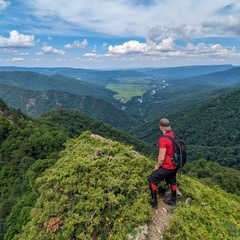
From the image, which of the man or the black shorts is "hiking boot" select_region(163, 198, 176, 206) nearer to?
the man

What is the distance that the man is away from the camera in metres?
7.80

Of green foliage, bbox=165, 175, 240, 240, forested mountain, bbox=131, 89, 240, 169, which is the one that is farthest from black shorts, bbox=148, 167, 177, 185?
forested mountain, bbox=131, 89, 240, 169

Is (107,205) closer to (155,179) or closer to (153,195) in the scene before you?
(153,195)

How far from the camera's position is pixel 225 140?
453ft

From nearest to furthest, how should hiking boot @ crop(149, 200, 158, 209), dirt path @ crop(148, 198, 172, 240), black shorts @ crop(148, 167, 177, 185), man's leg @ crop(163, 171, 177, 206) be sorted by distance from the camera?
dirt path @ crop(148, 198, 172, 240)
black shorts @ crop(148, 167, 177, 185)
hiking boot @ crop(149, 200, 158, 209)
man's leg @ crop(163, 171, 177, 206)

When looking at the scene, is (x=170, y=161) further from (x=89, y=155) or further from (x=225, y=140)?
(x=225, y=140)

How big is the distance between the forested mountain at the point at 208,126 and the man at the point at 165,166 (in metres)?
112

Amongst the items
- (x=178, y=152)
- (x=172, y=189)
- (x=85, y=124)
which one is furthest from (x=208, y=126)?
(x=178, y=152)

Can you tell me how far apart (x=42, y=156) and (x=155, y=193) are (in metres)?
21.3

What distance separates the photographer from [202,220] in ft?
26.9

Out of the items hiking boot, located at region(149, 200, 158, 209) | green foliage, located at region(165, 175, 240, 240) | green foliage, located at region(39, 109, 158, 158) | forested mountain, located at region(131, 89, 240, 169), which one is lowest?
forested mountain, located at region(131, 89, 240, 169)

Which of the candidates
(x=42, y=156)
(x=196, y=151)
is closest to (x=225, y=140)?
(x=196, y=151)

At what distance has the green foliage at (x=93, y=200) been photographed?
7430 mm

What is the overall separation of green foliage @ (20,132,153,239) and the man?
643mm
